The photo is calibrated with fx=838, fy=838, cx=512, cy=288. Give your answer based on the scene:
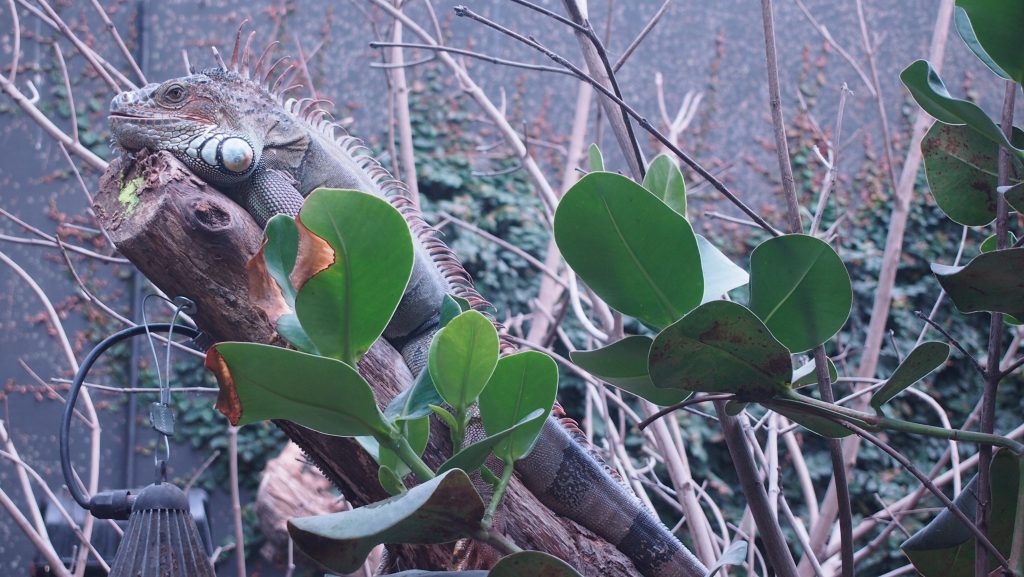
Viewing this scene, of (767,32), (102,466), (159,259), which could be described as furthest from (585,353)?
(102,466)

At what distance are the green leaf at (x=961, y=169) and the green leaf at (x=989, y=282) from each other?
0.25 meters

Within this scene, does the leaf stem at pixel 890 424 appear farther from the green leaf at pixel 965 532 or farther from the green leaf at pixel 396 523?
the green leaf at pixel 396 523

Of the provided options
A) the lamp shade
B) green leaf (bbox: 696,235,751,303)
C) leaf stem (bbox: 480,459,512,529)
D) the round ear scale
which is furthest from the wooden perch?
green leaf (bbox: 696,235,751,303)

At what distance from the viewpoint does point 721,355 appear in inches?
27.4

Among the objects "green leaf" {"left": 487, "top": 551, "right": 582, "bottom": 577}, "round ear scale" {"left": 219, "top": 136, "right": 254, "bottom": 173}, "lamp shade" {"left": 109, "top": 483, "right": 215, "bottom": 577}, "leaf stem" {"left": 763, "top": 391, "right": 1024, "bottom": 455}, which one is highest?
"leaf stem" {"left": 763, "top": 391, "right": 1024, "bottom": 455}

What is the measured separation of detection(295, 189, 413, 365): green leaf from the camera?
2.48 ft

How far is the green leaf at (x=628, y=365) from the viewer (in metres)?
0.81

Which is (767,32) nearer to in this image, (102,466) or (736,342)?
(736,342)

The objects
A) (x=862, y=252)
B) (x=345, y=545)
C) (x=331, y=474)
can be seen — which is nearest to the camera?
(x=345, y=545)

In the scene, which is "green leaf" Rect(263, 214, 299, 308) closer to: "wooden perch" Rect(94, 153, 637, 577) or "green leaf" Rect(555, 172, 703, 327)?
"green leaf" Rect(555, 172, 703, 327)

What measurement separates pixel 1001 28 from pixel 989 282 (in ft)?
0.76

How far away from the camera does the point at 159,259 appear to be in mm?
1482

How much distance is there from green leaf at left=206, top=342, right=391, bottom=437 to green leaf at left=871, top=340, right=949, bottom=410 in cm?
45

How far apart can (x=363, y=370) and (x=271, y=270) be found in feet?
2.35
